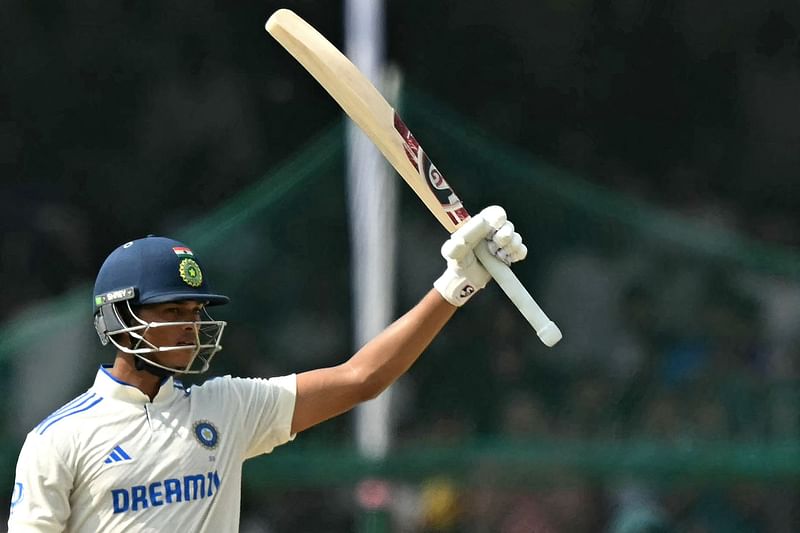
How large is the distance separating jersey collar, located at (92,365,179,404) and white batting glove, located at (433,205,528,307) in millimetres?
618

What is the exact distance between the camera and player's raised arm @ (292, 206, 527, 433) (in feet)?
9.20

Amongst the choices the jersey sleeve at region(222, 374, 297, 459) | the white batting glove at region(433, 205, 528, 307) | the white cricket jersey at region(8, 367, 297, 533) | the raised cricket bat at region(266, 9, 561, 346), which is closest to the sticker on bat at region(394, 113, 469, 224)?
the raised cricket bat at region(266, 9, 561, 346)

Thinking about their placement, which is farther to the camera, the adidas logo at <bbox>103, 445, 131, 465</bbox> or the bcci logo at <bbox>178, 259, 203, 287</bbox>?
the bcci logo at <bbox>178, 259, 203, 287</bbox>

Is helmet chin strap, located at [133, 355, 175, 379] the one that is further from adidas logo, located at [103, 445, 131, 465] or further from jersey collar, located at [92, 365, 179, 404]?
adidas logo, located at [103, 445, 131, 465]

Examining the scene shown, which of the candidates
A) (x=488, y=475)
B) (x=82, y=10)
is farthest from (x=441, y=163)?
(x=82, y=10)

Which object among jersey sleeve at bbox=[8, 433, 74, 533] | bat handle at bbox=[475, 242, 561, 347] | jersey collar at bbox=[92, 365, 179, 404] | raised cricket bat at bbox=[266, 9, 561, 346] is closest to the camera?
jersey sleeve at bbox=[8, 433, 74, 533]

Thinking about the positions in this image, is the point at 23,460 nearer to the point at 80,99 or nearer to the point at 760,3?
the point at 80,99

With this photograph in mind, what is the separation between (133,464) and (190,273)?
1.36ft

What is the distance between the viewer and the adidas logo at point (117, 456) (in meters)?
2.59

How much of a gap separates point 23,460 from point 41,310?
2.06 metres

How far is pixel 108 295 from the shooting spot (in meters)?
2.74

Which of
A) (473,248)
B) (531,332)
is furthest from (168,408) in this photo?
(531,332)

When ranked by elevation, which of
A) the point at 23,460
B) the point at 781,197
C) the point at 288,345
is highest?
the point at 288,345

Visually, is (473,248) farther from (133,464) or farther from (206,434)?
(133,464)
